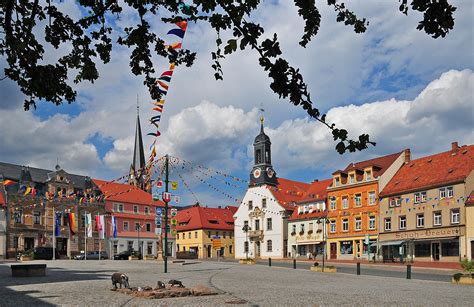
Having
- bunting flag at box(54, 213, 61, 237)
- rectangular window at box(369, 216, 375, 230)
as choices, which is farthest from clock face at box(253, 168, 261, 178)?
bunting flag at box(54, 213, 61, 237)

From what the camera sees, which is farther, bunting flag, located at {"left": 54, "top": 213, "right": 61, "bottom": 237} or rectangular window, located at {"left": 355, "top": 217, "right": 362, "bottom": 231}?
bunting flag, located at {"left": 54, "top": 213, "right": 61, "bottom": 237}

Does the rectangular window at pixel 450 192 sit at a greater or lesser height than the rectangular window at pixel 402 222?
greater

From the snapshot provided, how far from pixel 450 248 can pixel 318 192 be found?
2353 cm

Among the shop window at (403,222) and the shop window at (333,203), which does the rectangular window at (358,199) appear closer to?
the shop window at (333,203)

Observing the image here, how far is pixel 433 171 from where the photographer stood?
2138 inches

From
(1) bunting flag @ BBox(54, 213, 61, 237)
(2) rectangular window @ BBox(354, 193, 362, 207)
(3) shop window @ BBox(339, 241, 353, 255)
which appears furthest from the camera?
(1) bunting flag @ BBox(54, 213, 61, 237)

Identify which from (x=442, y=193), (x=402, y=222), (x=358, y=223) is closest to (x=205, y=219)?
(x=358, y=223)

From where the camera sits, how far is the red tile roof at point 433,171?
50.5 meters

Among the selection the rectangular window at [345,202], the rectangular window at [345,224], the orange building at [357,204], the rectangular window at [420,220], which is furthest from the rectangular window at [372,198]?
the rectangular window at [420,220]

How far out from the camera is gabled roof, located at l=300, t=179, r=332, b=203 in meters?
69.0

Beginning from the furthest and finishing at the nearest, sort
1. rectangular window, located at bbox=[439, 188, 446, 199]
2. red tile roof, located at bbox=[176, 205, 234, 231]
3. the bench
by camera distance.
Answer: red tile roof, located at bbox=[176, 205, 234, 231]
rectangular window, located at bbox=[439, 188, 446, 199]
the bench

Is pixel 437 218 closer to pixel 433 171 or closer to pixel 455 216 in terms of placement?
pixel 455 216

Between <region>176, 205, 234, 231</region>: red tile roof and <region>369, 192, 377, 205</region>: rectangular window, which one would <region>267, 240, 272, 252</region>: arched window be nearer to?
<region>176, 205, 234, 231</region>: red tile roof

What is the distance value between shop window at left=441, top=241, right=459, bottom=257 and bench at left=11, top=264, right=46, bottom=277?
1442 inches
